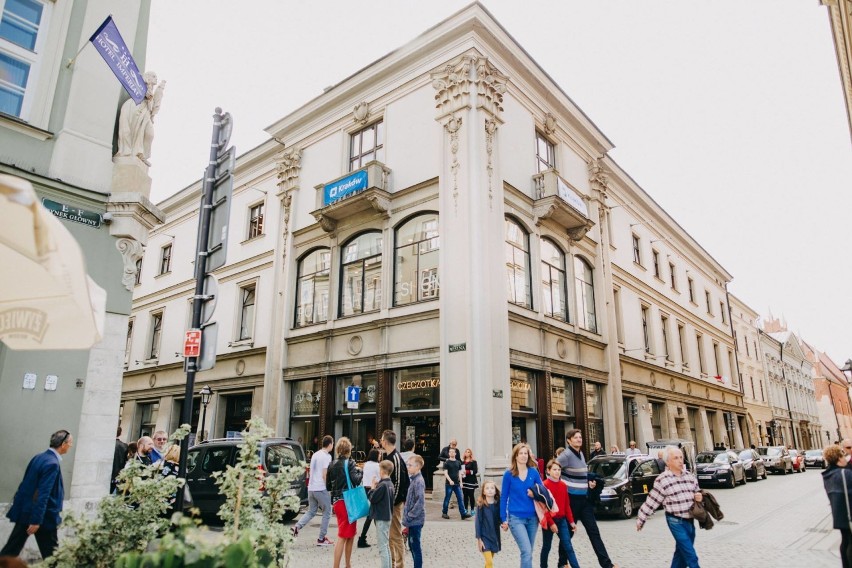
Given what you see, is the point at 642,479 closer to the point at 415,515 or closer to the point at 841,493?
the point at 841,493

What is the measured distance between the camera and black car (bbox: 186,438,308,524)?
13.2 metres

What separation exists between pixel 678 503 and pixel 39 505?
7.69 metres

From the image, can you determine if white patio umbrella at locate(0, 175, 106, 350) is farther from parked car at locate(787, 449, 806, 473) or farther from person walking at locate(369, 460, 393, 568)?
parked car at locate(787, 449, 806, 473)

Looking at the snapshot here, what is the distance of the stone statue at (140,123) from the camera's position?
10.8 meters

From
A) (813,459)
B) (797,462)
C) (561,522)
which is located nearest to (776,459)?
(797,462)

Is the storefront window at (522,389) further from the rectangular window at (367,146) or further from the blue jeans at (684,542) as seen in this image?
the blue jeans at (684,542)

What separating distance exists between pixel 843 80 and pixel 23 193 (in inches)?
792

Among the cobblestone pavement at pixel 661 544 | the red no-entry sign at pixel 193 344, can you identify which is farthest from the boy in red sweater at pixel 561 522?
the red no-entry sign at pixel 193 344

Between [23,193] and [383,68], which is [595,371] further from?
[23,193]

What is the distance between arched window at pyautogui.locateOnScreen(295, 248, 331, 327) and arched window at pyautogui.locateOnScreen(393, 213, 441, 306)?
377 centimetres

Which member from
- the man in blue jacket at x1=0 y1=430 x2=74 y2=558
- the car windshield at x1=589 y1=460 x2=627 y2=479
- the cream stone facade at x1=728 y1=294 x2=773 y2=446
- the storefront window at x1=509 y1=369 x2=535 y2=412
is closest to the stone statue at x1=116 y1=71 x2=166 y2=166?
the man in blue jacket at x1=0 y1=430 x2=74 y2=558

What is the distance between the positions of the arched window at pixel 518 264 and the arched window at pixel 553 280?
3.20 feet

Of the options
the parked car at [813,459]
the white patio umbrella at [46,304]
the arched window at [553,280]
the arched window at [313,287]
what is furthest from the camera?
the parked car at [813,459]

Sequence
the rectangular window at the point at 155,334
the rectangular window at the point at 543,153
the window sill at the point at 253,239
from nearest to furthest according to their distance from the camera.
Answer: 1. the rectangular window at the point at 543,153
2. the window sill at the point at 253,239
3. the rectangular window at the point at 155,334
